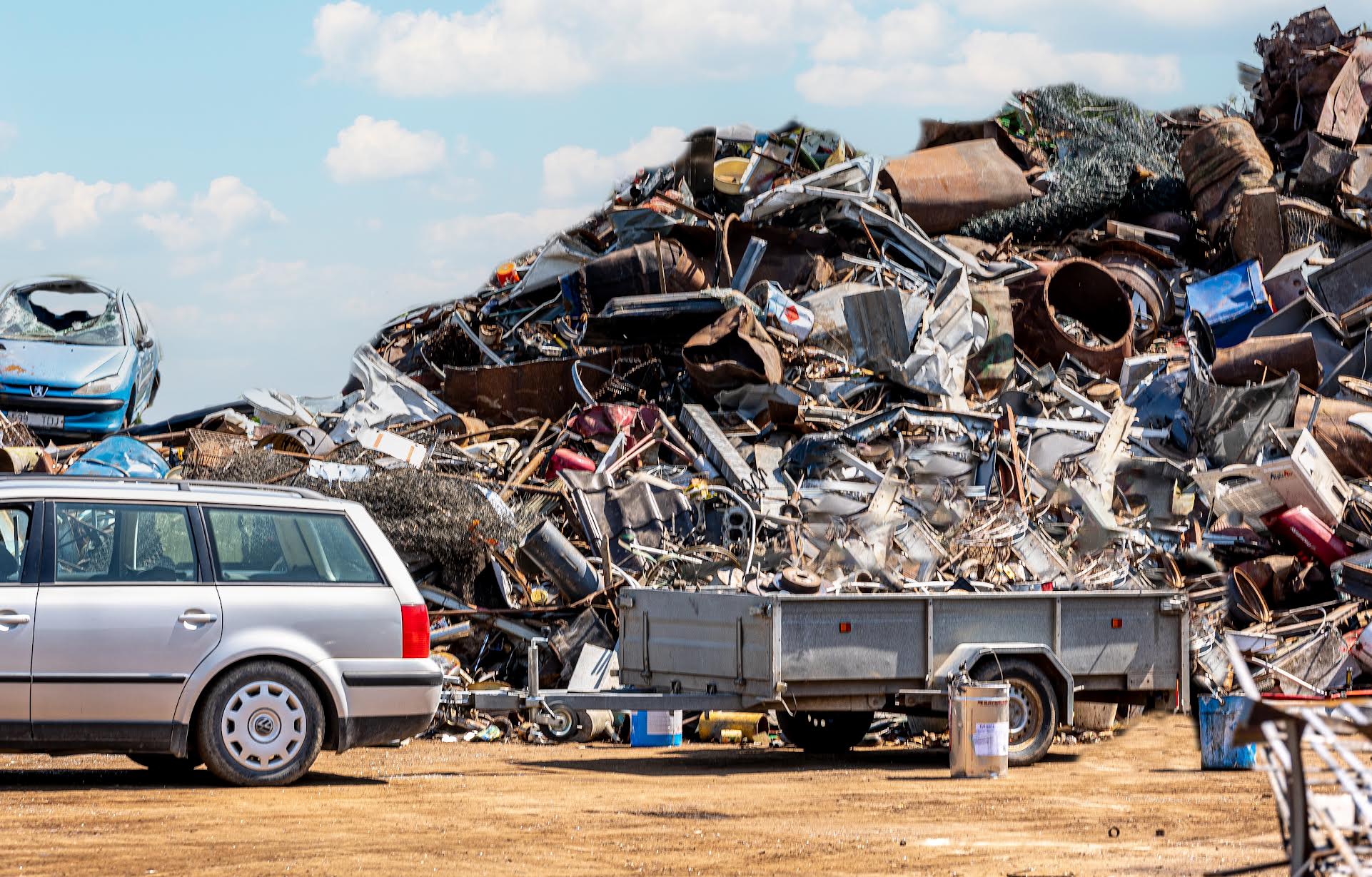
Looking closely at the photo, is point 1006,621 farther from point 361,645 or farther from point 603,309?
point 603,309

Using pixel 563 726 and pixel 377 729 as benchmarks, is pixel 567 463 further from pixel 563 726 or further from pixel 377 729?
pixel 377 729

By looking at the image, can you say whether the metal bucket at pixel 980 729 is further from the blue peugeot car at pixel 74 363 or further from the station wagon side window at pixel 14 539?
the blue peugeot car at pixel 74 363

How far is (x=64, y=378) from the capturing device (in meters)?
19.0

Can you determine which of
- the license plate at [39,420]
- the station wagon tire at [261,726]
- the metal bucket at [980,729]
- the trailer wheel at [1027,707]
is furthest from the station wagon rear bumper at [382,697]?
the license plate at [39,420]

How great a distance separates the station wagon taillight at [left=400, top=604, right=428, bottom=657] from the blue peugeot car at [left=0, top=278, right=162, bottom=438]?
37.2 ft

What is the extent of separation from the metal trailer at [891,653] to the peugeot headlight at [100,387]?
32.4 ft

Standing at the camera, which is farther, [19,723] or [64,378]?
[64,378]

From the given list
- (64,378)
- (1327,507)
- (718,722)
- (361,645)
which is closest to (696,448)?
(718,722)

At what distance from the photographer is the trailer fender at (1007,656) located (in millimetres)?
10672

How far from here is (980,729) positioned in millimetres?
10242

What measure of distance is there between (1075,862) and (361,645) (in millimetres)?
3911

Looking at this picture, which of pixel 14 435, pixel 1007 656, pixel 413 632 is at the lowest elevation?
pixel 1007 656

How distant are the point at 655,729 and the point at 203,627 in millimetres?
4497

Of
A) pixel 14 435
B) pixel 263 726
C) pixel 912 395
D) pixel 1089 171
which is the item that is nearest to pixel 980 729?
pixel 263 726
